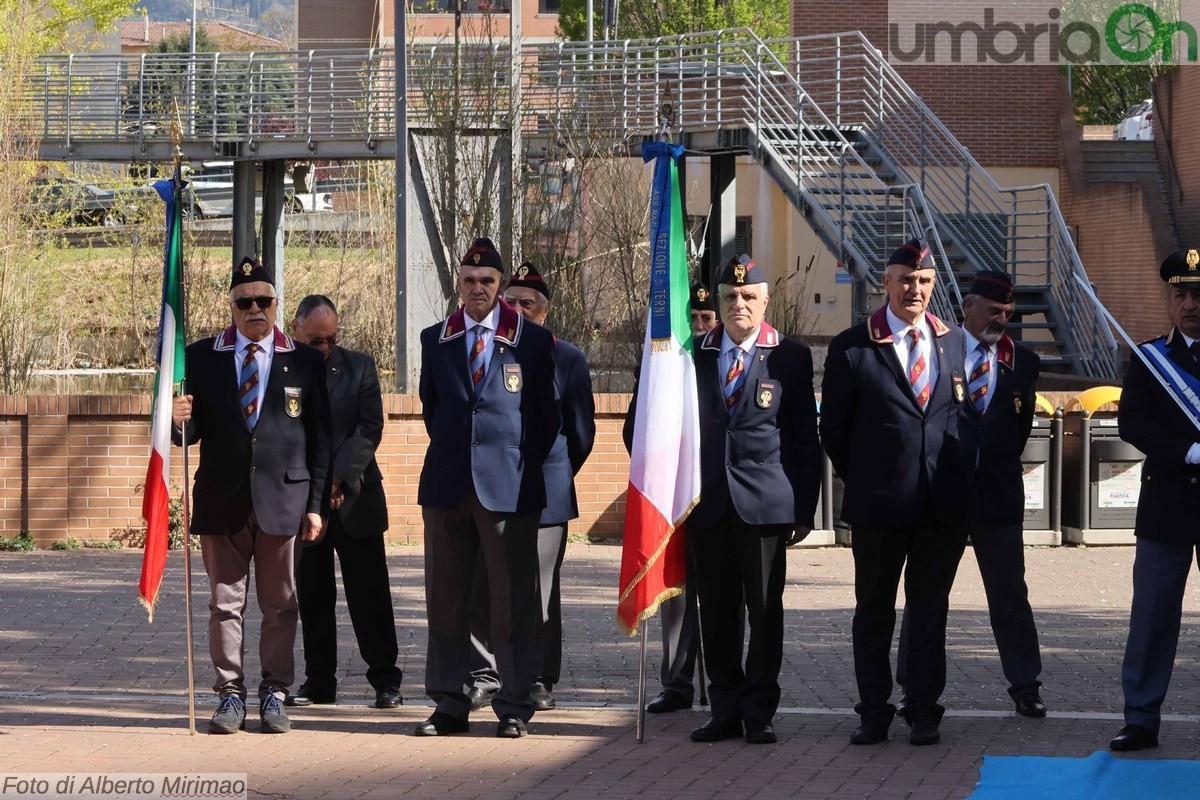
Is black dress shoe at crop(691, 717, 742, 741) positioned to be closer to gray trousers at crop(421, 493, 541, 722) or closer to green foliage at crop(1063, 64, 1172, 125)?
gray trousers at crop(421, 493, 541, 722)

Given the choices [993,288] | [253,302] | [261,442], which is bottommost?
[261,442]

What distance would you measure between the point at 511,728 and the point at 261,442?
1.84 meters

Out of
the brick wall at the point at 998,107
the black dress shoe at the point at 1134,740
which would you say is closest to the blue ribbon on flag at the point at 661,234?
the black dress shoe at the point at 1134,740

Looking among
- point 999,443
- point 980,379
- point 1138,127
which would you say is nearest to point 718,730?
point 999,443

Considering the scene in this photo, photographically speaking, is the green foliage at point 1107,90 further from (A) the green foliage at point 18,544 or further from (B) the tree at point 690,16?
(A) the green foliage at point 18,544

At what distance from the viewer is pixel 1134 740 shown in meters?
7.52

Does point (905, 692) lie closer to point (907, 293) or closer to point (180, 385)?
point (907, 293)

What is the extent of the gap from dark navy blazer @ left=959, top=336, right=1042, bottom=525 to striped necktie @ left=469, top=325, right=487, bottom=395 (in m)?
2.41

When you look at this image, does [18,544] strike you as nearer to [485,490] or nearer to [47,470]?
[47,470]

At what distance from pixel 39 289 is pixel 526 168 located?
7.10 meters

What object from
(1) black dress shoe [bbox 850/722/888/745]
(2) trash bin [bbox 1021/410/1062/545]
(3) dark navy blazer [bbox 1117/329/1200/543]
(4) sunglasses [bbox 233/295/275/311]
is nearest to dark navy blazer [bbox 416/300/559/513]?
(4) sunglasses [bbox 233/295/275/311]

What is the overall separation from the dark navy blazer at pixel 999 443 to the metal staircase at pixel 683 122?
28.0ft

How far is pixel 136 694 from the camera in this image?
8.82 meters

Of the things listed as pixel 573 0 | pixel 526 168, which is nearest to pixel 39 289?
pixel 526 168
